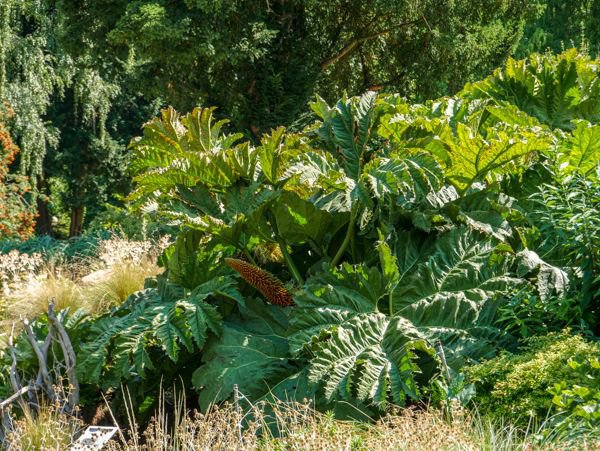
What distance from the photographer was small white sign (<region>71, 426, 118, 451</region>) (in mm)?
3553

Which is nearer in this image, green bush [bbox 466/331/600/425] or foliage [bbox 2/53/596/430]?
green bush [bbox 466/331/600/425]

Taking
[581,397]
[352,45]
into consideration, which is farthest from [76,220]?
[581,397]

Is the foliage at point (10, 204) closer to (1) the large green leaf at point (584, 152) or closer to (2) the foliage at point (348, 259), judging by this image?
(2) the foliage at point (348, 259)

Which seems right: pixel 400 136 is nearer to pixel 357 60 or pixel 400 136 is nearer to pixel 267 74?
pixel 267 74

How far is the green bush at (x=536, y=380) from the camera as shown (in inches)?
138

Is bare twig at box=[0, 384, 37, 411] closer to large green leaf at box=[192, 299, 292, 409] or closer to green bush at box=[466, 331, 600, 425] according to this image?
large green leaf at box=[192, 299, 292, 409]

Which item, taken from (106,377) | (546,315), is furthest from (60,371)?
(546,315)

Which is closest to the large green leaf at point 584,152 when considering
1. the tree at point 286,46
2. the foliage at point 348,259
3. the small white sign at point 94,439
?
the foliage at point 348,259

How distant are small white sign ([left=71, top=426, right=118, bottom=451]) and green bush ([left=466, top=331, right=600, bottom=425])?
175 cm

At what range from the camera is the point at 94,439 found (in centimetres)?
405

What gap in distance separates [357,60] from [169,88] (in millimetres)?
4725

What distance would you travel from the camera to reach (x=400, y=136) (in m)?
4.98

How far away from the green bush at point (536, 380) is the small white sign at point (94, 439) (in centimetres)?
175

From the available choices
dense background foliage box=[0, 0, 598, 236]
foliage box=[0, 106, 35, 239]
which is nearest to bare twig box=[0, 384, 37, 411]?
dense background foliage box=[0, 0, 598, 236]
